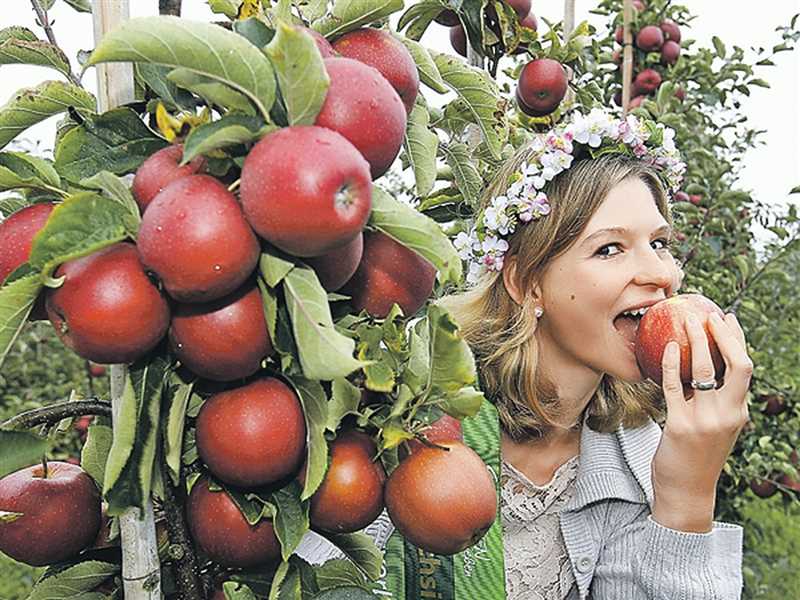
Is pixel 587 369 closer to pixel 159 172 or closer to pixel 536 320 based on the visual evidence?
pixel 536 320

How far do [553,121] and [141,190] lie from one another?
1534 millimetres

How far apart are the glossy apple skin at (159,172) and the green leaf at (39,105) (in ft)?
0.34

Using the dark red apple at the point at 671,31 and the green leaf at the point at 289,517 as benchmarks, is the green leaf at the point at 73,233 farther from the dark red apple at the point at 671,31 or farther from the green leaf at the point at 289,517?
the dark red apple at the point at 671,31

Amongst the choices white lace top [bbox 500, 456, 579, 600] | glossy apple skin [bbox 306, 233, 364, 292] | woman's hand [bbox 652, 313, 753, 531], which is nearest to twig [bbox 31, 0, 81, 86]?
glossy apple skin [bbox 306, 233, 364, 292]

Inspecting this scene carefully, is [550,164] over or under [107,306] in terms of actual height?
under

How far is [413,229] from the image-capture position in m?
0.66

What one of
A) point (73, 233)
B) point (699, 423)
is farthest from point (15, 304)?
point (699, 423)

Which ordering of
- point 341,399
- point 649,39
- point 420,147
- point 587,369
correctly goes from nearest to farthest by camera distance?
point 341,399, point 420,147, point 587,369, point 649,39

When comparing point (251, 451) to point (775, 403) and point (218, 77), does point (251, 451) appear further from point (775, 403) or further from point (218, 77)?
point (775, 403)

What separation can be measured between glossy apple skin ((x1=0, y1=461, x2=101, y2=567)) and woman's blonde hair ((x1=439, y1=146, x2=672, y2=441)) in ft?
3.54

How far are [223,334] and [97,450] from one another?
190 millimetres

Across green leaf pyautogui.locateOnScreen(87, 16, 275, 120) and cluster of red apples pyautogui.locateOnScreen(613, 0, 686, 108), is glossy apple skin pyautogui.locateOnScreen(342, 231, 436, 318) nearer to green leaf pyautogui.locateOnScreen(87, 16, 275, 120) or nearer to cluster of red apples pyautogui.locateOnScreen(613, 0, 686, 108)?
green leaf pyautogui.locateOnScreen(87, 16, 275, 120)

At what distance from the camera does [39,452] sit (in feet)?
2.11

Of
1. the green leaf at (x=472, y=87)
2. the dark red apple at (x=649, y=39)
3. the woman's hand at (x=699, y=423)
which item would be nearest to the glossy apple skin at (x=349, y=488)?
the green leaf at (x=472, y=87)
